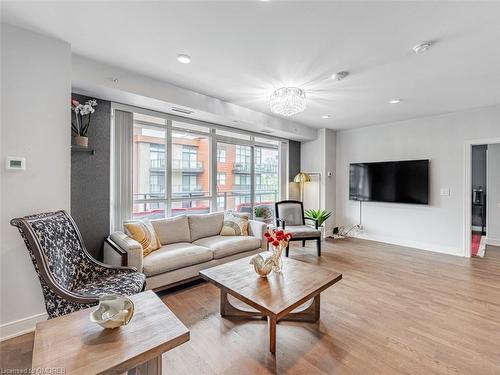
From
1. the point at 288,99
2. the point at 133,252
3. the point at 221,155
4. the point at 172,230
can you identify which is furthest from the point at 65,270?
the point at 221,155

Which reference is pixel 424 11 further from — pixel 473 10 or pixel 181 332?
pixel 181 332

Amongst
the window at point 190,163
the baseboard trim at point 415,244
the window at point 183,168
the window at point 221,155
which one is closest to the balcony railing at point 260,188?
the window at point 183,168

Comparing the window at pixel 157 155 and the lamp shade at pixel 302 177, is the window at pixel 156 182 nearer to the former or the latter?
the window at pixel 157 155

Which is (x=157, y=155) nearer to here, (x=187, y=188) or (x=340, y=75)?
(x=187, y=188)

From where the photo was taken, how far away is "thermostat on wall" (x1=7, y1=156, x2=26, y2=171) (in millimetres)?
2020

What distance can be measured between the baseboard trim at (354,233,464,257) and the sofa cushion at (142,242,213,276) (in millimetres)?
4005

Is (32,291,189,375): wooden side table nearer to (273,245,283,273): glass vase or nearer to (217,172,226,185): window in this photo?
(273,245,283,273): glass vase

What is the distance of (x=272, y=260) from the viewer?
2.33 meters

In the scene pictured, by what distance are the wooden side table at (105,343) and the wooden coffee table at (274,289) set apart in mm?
682

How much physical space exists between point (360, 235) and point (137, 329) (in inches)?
214

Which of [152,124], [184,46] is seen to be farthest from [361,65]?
[152,124]

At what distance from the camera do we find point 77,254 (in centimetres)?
217

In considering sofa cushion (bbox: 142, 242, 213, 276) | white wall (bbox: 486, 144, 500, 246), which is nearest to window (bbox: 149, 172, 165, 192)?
sofa cushion (bbox: 142, 242, 213, 276)

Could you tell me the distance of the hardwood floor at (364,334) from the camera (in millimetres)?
1741
